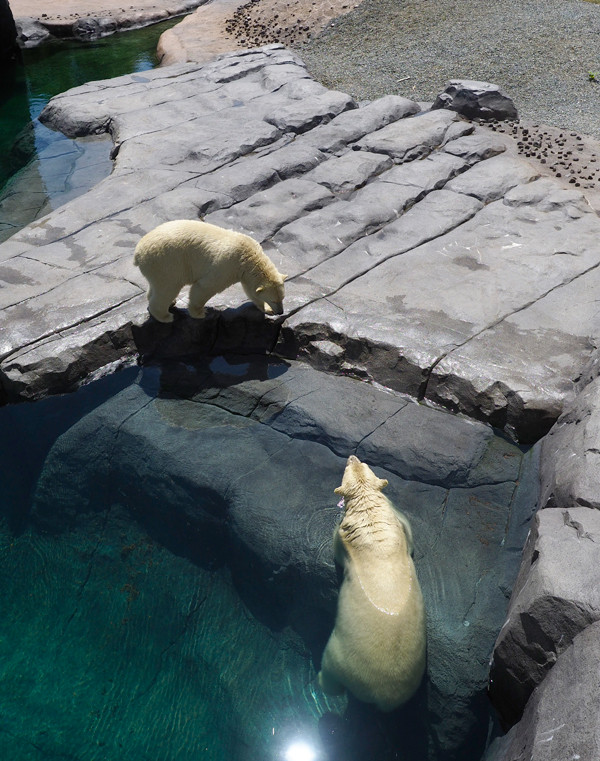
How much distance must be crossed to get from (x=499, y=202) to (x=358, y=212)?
1592 mm

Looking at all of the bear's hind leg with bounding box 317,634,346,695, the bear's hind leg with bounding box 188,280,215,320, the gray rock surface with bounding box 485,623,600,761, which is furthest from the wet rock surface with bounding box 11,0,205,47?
the gray rock surface with bounding box 485,623,600,761

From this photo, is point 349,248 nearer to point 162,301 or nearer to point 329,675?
point 162,301

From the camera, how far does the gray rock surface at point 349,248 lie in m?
5.20

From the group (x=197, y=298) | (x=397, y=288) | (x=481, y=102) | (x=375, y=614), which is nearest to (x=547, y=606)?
(x=375, y=614)

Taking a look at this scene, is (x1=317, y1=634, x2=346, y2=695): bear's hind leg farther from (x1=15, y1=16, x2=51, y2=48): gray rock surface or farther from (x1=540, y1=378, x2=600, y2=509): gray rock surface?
(x1=15, y1=16, x2=51, y2=48): gray rock surface

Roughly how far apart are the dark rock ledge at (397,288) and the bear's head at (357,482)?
52 centimetres

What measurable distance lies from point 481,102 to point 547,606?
27.3 feet

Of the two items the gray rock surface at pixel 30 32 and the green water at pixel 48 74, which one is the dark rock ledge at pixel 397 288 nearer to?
the green water at pixel 48 74

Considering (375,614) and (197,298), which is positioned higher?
(197,298)

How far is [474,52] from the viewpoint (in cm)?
1248

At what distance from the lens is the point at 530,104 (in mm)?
10562

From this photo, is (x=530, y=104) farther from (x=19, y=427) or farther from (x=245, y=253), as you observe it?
(x=19, y=427)

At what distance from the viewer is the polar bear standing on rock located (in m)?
5.01

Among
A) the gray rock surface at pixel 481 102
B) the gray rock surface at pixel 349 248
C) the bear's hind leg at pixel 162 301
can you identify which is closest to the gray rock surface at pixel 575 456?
the gray rock surface at pixel 349 248
